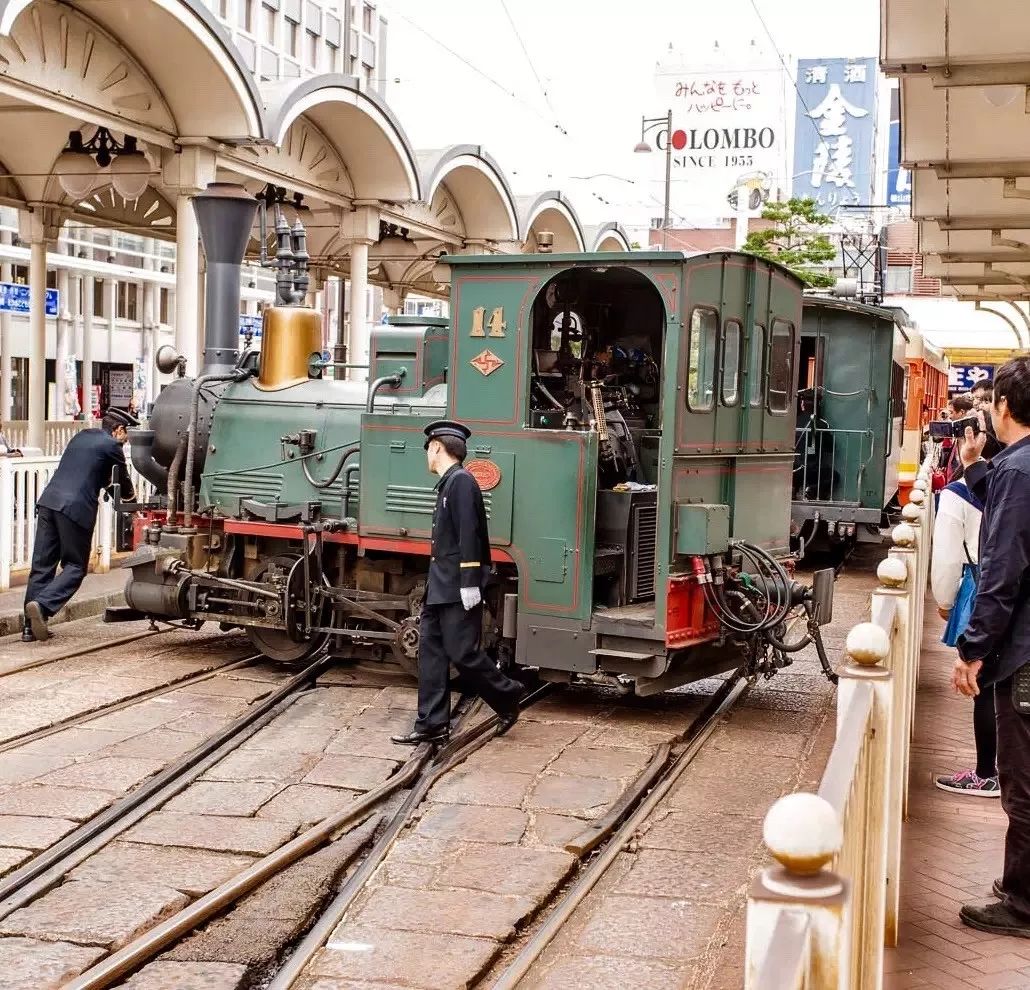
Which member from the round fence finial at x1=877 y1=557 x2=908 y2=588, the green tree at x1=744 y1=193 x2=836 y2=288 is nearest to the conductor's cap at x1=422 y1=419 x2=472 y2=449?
the round fence finial at x1=877 y1=557 x2=908 y2=588

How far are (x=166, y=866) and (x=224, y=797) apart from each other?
3.21ft

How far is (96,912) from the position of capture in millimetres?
5074

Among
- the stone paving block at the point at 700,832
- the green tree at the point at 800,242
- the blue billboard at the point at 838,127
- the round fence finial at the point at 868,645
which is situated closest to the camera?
the round fence finial at the point at 868,645

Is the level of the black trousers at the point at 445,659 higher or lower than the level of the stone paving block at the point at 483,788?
higher

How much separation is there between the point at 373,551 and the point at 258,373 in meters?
1.89

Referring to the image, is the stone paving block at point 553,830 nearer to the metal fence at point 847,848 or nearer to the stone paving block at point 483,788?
the stone paving block at point 483,788

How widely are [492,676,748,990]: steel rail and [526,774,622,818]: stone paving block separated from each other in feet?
0.57

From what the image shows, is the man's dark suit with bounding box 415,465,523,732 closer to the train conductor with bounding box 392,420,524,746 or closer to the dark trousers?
the train conductor with bounding box 392,420,524,746

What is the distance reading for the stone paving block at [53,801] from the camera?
20.4 ft

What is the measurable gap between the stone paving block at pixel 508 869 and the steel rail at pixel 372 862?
1.06ft

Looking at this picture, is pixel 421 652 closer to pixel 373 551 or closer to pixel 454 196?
pixel 373 551

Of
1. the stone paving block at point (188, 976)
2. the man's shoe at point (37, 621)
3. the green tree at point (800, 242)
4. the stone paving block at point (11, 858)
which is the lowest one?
the stone paving block at point (188, 976)

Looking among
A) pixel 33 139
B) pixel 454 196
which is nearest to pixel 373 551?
pixel 33 139

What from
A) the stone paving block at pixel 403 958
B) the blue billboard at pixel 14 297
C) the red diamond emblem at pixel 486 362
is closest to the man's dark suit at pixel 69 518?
the red diamond emblem at pixel 486 362
